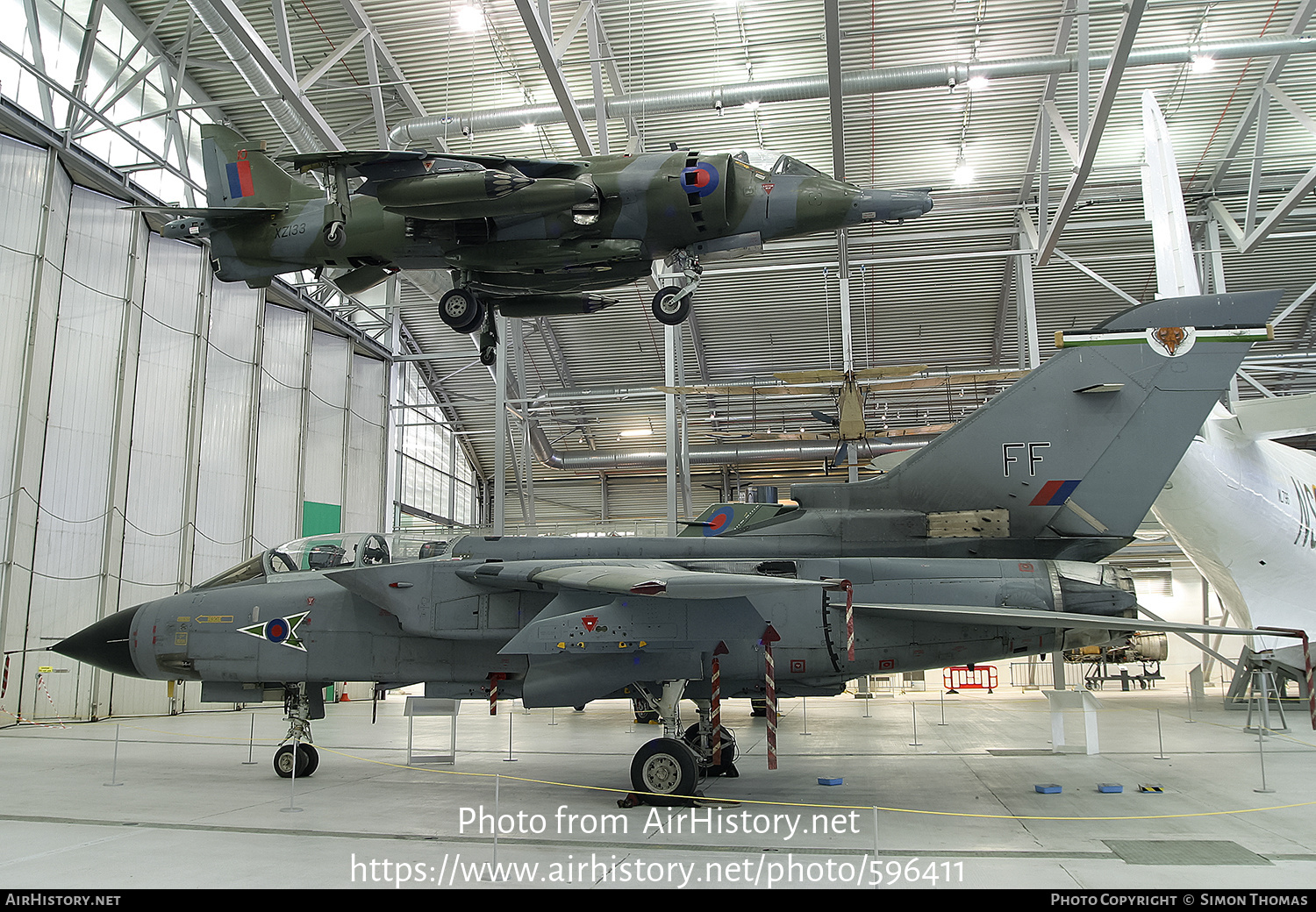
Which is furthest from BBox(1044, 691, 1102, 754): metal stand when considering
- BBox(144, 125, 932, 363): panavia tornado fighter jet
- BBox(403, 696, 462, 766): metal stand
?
BBox(403, 696, 462, 766): metal stand

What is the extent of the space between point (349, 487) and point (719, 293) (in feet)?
39.3

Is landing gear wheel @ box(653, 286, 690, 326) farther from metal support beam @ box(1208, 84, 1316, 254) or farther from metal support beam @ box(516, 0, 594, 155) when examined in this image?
metal support beam @ box(1208, 84, 1316, 254)

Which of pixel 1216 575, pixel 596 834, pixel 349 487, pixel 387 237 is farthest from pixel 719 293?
pixel 596 834

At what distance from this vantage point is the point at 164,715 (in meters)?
17.4

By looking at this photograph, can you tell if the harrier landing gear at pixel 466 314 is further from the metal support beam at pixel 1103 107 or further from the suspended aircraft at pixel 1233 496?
the suspended aircraft at pixel 1233 496

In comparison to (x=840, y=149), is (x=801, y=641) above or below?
below

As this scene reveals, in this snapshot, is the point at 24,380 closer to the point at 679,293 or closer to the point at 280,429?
the point at 280,429

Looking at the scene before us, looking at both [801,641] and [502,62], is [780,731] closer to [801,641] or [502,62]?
[801,641]

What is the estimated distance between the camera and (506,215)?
26.8 feet

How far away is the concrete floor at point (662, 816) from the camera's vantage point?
210 inches

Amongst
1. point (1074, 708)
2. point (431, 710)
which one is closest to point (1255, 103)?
point (1074, 708)

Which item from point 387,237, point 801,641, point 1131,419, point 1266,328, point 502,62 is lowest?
point 801,641

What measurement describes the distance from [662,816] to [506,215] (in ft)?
18.5

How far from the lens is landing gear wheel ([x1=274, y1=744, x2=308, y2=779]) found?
9273 mm
